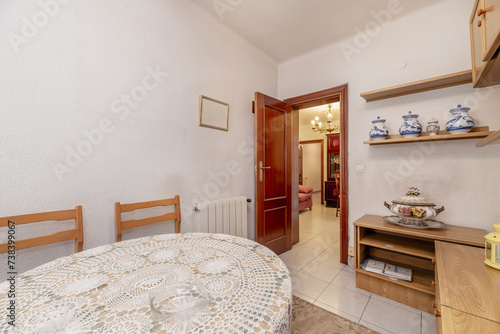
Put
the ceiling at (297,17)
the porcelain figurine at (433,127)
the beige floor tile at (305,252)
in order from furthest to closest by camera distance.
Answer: the beige floor tile at (305,252) → the ceiling at (297,17) → the porcelain figurine at (433,127)

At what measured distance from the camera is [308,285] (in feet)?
6.80

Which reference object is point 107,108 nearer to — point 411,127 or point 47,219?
point 47,219

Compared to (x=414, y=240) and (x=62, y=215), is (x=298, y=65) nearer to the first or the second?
(x=414, y=240)

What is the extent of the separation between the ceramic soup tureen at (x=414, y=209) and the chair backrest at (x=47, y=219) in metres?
2.52

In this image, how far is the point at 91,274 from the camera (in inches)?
30.5

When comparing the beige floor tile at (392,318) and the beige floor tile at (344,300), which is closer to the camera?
the beige floor tile at (392,318)

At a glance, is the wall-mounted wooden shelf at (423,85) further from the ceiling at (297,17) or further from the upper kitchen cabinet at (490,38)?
the ceiling at (297,17)

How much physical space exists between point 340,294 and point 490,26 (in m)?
2.14

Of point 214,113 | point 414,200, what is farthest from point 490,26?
point 214,113

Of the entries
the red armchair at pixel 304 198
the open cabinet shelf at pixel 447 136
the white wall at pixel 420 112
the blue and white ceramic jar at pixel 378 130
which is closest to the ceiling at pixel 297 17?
the white wall at pixel 420 112

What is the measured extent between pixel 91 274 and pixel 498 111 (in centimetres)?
304

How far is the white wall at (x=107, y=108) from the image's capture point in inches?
46.4

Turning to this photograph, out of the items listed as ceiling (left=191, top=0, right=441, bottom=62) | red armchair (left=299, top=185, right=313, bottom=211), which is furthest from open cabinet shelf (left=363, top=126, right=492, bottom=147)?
red armchair (left=299, top=185, right=313, bottom=211)

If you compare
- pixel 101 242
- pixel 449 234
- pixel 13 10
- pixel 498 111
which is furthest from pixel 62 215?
pixel 498 111
